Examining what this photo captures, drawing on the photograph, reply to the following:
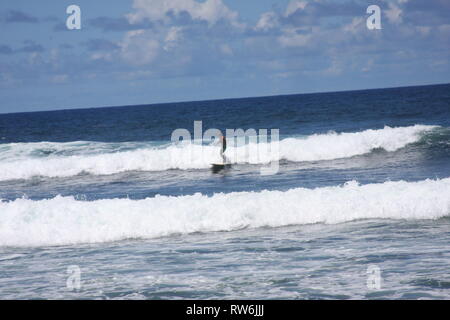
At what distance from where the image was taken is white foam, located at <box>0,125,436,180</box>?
24984 mm

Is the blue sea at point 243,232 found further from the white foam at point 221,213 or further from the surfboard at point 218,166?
the surfboard at point 218,166

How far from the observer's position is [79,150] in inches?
1252

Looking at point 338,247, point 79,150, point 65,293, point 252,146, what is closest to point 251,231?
point 338,247

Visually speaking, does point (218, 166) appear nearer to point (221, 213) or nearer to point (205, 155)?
point (205, 155)

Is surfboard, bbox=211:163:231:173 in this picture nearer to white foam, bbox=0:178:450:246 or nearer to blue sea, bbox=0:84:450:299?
blue sea, bbox=0:84:450:299

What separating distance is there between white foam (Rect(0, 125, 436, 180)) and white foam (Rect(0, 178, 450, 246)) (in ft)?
34.7

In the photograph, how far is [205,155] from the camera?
85.3 feet

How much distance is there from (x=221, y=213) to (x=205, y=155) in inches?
505

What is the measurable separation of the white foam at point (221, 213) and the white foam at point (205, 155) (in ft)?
34.7

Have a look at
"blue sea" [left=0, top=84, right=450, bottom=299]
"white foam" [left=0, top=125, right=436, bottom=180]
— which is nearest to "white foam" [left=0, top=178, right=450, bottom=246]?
"blue sea" [left=0, top=84, right=450, bottom=299]

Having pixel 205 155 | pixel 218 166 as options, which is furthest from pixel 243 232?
A: pixel 205 155

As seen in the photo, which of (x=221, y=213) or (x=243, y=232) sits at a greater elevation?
(x=221, y=213)

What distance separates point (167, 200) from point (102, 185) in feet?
26.6
